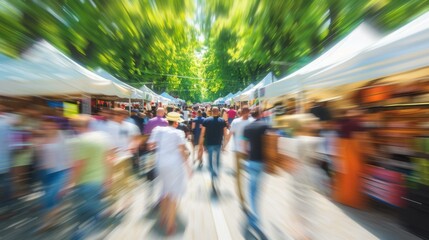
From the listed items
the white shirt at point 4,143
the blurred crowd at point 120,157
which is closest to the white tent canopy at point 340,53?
the blurred crowd at point 120,157

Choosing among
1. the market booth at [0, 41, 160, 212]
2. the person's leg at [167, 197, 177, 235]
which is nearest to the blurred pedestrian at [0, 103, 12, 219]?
the market booth at [0, 41, 160, 212]

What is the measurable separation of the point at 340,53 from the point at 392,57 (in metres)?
2.13

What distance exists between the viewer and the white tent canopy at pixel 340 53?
5.29 meters

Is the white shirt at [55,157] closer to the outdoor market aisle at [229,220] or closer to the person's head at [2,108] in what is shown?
the outdoor market aisle at [229,220]

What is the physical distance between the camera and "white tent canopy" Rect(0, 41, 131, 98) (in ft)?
19.0

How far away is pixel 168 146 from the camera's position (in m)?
4.43

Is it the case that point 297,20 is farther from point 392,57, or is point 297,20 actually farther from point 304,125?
point 392,57

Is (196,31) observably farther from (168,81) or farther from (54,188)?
Result: (168,81)

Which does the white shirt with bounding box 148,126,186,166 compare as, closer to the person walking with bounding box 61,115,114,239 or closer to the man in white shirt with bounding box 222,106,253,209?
the person walking with bounding box 61,115,114,239

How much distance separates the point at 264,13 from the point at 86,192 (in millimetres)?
10463

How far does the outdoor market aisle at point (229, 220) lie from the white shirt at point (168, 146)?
0.93m

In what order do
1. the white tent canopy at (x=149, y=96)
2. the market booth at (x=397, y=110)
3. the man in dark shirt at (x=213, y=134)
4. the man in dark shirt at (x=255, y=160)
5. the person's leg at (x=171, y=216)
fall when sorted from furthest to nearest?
the white tent canopy at (x=149, y=96) → the man in dark shirt at (x=213, y=134) → the man in dark shirt at (x=255, y=160) → the person's leg at (x=171, y=216) → the market booth at (x=397, y=110)

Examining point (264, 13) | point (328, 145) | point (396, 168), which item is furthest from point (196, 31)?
point (396, 168)

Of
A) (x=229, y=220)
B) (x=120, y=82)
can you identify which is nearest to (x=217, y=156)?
(x=229, y=220)
